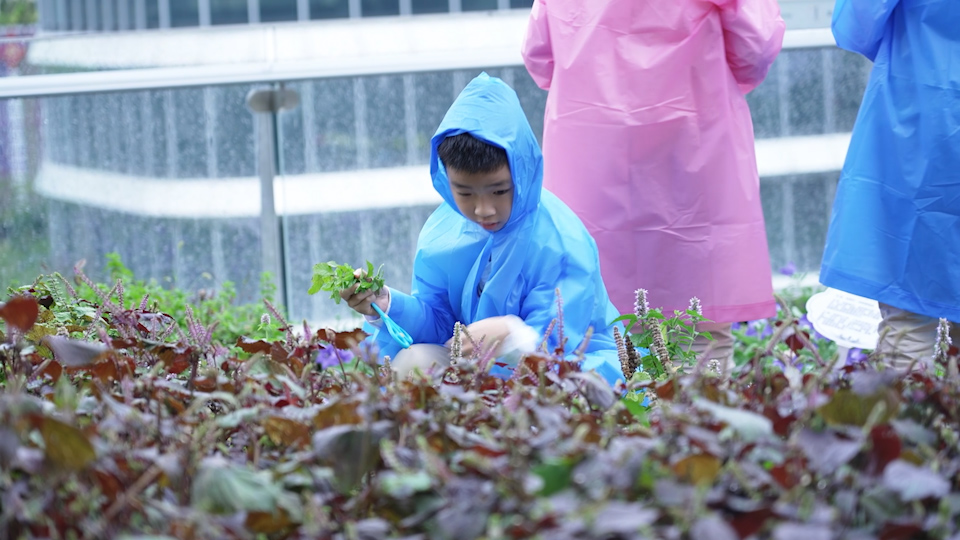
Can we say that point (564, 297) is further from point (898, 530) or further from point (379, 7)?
point (379, 7)

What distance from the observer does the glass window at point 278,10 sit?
1719 centimetres

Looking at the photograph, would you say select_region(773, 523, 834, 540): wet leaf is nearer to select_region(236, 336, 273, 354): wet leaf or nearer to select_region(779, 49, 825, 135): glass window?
select_region(236, 336, 273, 354): wet leaf

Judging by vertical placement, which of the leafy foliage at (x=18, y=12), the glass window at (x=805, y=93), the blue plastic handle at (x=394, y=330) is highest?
the leafy foliage at (x=18, y=12)

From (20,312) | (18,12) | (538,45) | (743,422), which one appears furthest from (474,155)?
(18,12)

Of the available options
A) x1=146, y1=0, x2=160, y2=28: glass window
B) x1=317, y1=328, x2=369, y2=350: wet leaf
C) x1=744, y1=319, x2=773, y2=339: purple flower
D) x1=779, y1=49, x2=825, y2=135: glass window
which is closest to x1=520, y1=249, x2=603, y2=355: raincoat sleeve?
x1=317, y1=328, x2=369, y2=350: wet leaf

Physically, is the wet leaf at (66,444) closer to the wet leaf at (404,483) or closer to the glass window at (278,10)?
the wet leaf at (404,483)

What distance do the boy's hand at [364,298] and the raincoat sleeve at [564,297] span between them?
32 centimetres

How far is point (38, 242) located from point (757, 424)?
13.1ft

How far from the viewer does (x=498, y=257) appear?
7.86ft

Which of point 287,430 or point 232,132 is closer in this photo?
point 287,430

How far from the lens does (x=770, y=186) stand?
475 centimetres

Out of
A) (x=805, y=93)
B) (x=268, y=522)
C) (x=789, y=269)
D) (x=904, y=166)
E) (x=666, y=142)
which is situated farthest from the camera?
(x=805, y=93)

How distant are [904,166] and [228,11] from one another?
52.3ft

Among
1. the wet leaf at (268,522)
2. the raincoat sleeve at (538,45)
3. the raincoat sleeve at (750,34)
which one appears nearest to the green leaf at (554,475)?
the wet leaf at (268,522)
